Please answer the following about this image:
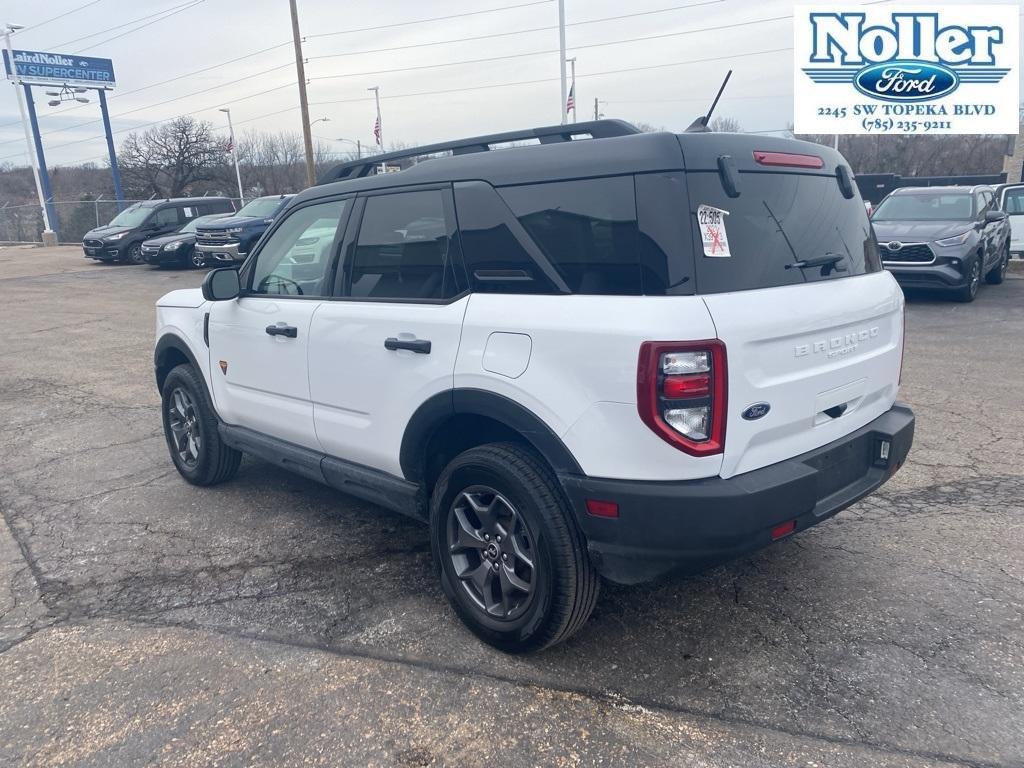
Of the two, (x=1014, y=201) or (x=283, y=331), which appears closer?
(x=283, y=331)

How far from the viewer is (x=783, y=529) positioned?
281cm

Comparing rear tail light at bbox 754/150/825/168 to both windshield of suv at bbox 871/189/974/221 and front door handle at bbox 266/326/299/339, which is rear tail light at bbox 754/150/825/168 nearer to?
front door handle at bbox 266/326/299/339

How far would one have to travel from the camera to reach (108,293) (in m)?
16.7

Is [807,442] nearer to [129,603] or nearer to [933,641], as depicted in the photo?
[933,641]

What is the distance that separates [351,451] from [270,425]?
77cm

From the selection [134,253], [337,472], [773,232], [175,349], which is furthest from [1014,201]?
[134,253]

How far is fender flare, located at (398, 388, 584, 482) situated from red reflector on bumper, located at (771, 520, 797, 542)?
2.36 feet

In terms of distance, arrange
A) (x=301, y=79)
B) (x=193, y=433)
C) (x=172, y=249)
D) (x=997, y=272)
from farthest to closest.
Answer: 1. (x=301, y=79)
2. (x=172, y=249)
3. (x=997, y=272)
4. (x=193, y=433)

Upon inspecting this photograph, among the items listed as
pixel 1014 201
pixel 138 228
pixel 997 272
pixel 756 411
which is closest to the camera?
pixel 756 411

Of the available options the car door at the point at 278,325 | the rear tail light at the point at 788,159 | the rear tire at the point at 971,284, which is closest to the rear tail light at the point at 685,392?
the rear tail light at the point at 788,159

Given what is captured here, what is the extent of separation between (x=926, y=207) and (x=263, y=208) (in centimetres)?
1465

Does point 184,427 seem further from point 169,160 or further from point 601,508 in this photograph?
point 169,160

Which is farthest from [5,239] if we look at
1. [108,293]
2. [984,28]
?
[984,28]

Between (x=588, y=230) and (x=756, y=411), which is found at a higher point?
(x=588, y=230)
